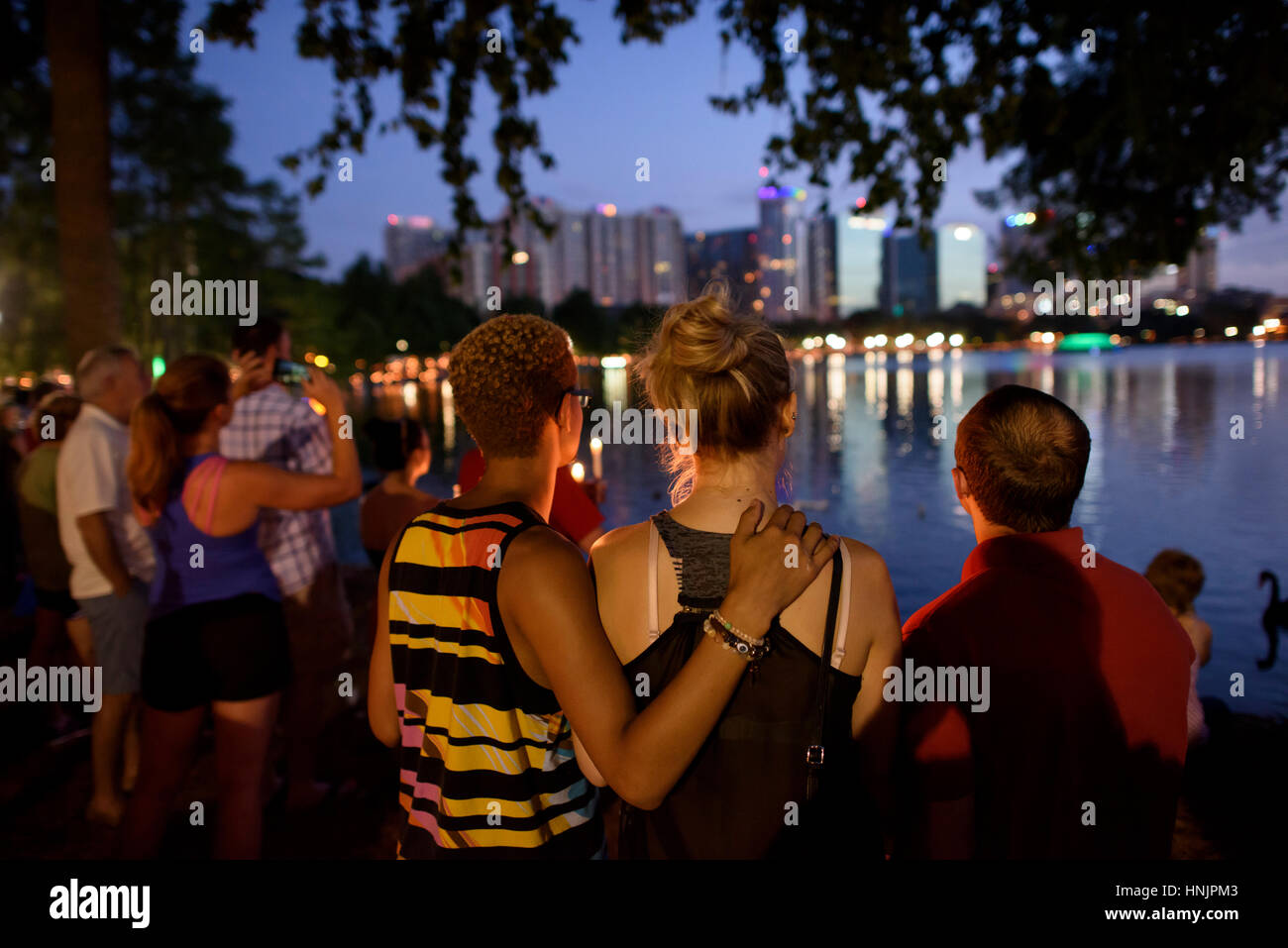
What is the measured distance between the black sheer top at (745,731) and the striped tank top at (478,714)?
0.29 m

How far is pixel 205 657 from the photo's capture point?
3.11 metres

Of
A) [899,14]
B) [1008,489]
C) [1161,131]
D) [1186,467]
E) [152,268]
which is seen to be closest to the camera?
[1008,489]

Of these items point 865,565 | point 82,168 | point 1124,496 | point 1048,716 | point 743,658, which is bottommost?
point 1124,496

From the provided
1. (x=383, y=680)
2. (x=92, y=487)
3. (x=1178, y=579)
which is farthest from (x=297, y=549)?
(x=1178, y=579)

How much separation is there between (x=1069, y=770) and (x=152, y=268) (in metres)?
48.0

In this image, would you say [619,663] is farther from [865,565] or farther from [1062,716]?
[1062,716]

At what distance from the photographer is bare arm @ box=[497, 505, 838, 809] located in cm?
158

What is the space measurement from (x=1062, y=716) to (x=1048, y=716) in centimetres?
3

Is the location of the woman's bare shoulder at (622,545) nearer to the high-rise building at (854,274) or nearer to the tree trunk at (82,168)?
the tree trunk at (82,168)

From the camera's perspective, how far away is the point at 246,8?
5391 mm

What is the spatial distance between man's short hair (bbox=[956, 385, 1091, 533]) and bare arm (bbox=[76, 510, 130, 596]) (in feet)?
14.5

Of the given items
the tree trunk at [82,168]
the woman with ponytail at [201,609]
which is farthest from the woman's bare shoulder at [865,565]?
the tree trunk at [82,168]
